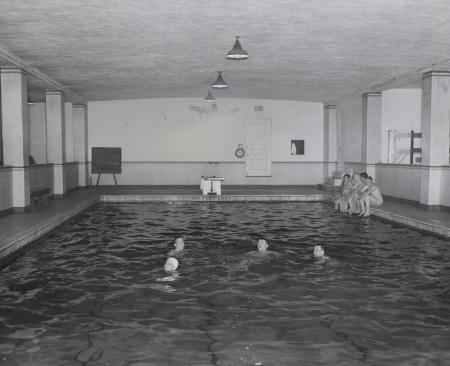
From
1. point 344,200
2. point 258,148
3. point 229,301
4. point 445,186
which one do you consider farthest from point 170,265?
point 258,148

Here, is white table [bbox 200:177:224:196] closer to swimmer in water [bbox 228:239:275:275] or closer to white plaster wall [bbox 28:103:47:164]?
white plaster wall [bbox 28:103:47:164]

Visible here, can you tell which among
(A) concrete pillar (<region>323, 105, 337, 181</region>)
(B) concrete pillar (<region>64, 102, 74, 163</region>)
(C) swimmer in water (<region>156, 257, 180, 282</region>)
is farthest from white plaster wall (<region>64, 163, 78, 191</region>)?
(C) swimmer in water (<region>156, 257, 180, 282</region>)

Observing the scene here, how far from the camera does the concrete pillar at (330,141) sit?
21.2 m

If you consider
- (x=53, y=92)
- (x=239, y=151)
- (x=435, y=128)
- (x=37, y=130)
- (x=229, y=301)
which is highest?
(x=53, y=92)

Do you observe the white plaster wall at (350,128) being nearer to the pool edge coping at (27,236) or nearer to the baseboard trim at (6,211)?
the pool edge coping at (27,236)

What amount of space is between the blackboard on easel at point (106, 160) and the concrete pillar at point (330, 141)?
8.51 m

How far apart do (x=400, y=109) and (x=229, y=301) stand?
591 inches

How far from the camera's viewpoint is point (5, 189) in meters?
12.3

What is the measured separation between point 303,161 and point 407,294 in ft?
51.4

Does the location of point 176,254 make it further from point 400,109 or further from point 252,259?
point 400,109

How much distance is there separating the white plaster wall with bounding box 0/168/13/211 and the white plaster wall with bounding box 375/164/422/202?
10695mm

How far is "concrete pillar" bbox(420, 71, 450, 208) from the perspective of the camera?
13227mm

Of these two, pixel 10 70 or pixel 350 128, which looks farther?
pixel 350 128

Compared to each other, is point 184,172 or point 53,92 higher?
point 53,92
